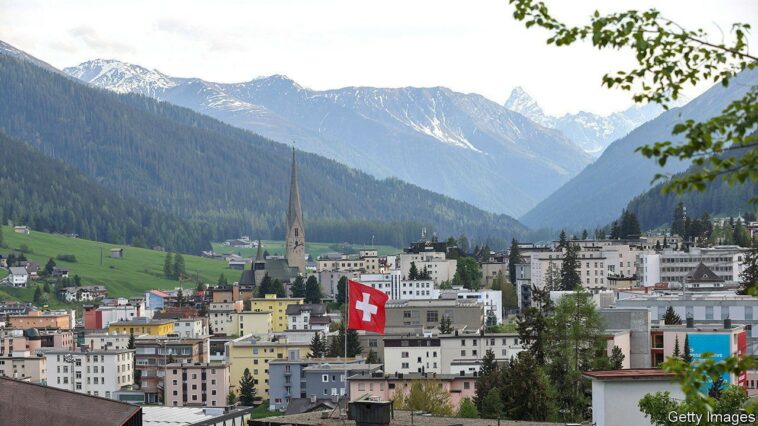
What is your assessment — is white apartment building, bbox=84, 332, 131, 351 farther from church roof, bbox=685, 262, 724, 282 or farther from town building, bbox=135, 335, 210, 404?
church roof, bbox=685, 262, 724, 282

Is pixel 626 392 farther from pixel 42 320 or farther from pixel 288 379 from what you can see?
pixel 42 320

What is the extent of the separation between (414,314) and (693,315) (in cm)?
3538

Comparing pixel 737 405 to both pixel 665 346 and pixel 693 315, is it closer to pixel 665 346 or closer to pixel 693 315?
pixel 665 346

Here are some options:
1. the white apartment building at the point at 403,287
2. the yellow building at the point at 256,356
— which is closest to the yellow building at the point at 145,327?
the white apartment building at the point at 403,287

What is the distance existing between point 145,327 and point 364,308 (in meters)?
111

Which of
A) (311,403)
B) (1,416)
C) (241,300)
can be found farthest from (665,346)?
(241,300)

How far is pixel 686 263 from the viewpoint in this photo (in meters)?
155

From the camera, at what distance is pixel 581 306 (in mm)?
75438

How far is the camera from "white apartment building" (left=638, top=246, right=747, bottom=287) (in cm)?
14788

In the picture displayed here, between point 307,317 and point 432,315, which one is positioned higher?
point 432,315

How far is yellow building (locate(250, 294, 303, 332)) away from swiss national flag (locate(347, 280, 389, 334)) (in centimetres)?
11903

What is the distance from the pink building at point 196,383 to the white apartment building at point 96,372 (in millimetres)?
8827

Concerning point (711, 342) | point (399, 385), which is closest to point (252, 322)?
point (399, 385)

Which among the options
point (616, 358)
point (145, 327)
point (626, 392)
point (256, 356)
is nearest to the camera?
point (626, 392)
